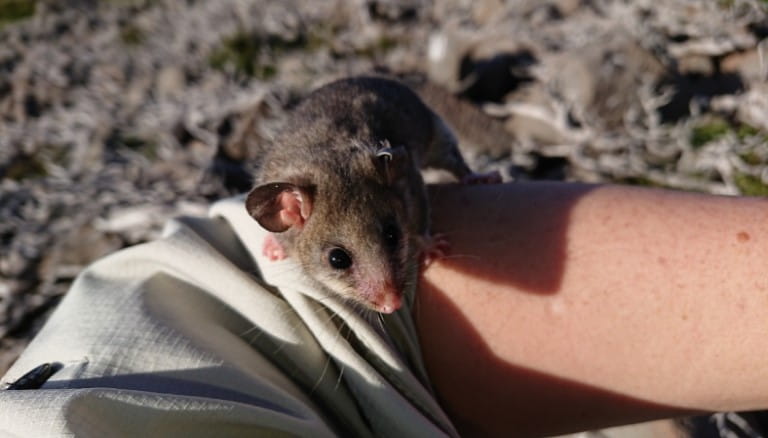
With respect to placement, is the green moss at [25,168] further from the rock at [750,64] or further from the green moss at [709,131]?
the rock at [750,64]

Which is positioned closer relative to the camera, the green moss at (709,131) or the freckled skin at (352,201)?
the freckled skin at (352,201)

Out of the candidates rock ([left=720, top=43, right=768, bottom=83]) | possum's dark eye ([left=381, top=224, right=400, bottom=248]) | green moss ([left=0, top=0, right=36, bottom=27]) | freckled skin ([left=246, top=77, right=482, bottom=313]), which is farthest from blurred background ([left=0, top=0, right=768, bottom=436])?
possum's dark eye ([left=381, top=224, right=400, bottom=248])

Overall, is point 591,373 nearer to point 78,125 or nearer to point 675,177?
point 675,177

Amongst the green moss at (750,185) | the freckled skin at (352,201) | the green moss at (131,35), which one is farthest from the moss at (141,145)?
the green moss at (750,185)

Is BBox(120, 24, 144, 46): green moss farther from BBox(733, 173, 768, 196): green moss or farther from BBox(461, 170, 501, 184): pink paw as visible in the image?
BBox(733, 173, 768, 196): green moss

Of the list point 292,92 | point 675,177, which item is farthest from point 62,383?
point 292,92

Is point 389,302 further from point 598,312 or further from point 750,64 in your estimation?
point 750,64
